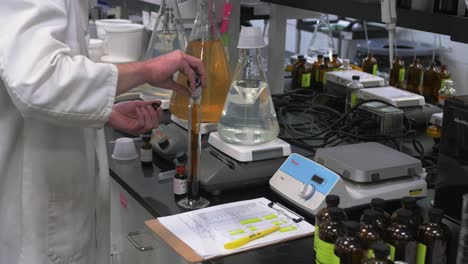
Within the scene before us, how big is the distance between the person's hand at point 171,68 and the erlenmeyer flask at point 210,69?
391 millimetres

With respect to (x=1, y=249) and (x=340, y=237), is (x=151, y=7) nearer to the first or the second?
(x=1, y=249)

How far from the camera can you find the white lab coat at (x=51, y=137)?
113 cm

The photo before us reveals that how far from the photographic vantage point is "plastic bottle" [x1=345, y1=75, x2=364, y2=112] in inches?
83.8

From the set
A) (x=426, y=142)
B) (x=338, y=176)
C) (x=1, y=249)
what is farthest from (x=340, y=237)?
(x=426, y=142)

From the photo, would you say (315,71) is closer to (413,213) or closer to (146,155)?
(146,155)

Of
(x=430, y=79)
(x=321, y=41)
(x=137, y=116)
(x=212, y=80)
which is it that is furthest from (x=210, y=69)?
(x=321, y=41)

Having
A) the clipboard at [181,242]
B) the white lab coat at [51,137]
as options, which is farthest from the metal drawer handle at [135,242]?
the clipboard at [181,242]

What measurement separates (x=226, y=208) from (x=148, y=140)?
0.45 meters

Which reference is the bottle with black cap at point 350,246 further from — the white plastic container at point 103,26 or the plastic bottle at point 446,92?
the white plastic container at point 103,26

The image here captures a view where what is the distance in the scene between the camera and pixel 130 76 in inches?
49.8

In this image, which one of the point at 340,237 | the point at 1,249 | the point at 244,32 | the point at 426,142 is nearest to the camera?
the point at 340,237

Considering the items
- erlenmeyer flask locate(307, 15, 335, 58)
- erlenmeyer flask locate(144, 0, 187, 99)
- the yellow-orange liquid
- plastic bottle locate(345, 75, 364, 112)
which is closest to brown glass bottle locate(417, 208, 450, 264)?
the yellow-orange liquid

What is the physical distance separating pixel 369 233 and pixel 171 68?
0.56m

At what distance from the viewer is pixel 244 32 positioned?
1.53 m
